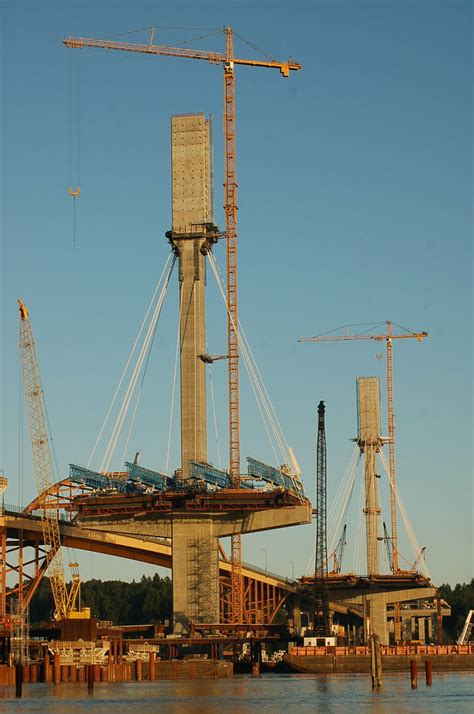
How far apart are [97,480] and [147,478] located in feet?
21.2

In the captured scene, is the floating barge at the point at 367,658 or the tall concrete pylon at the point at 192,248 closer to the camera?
the tall concrete pylon at the point at 192,248

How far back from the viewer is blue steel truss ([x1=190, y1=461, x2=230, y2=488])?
157875mm

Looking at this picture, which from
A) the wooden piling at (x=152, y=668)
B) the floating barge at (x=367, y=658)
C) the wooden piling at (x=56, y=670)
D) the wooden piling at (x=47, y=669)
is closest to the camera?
the wooden piling at (x=56, y=670)

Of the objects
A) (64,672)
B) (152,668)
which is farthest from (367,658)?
(64,672)

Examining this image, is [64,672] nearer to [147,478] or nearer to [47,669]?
[47,669]

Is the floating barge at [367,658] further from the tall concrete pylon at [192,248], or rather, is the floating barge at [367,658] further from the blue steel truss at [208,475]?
the tall concrete pylon at [192,248]

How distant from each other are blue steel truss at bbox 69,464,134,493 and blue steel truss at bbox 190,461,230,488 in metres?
8.69

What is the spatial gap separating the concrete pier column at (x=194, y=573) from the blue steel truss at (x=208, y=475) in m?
5.68

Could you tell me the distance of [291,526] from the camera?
543 ft

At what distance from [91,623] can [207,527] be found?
60.0 feet

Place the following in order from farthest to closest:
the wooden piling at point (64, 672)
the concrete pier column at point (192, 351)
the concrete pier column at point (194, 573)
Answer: the concrete pier column at point (194, 573)
the concrete pier column at point (192, 351)
the wooden piling at point (64, 672)

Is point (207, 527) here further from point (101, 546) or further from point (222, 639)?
point (101, 546)

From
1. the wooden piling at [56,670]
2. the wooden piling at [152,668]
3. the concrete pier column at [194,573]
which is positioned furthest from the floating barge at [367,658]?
the wooden piling at [56,670]

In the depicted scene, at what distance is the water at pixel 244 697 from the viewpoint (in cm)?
9912
